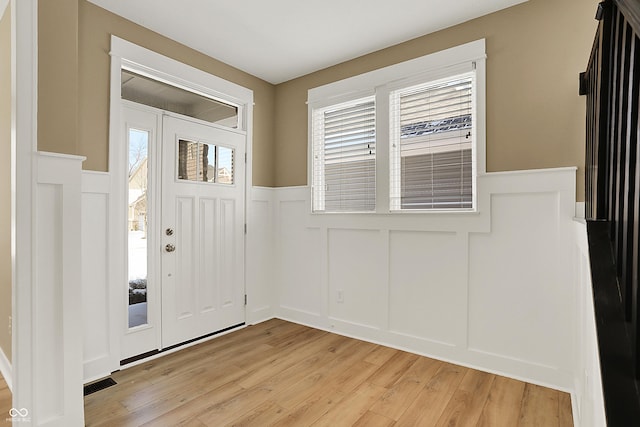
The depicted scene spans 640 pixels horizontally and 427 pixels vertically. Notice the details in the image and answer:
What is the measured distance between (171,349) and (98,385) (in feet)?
2.10

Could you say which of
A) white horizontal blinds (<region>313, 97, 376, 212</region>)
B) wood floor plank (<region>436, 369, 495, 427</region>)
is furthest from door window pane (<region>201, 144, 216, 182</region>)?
wood floor plank (<region>436, 369, 495, 427</region>)

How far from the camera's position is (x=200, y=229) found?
3.14 meters

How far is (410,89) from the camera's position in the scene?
→ 9.58ft

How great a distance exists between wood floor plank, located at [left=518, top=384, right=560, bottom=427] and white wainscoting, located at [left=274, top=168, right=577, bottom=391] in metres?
0.11

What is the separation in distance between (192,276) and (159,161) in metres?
1.06

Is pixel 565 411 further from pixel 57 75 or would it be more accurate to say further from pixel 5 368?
pixel 5 368

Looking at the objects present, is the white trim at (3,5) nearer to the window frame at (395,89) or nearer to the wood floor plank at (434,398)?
the window frame at (395,89)

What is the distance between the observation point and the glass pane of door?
268cm

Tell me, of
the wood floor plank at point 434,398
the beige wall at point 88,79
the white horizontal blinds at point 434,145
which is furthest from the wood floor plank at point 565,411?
the beige wall at point 88,79

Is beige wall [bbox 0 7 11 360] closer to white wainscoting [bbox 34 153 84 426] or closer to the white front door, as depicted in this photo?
white wainscoting [bbox 34 153 84 426]

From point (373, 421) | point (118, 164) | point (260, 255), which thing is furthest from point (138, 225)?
point (373, 421)

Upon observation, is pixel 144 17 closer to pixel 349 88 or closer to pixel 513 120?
pixel 349 88

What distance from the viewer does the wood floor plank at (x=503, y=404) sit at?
1.93m

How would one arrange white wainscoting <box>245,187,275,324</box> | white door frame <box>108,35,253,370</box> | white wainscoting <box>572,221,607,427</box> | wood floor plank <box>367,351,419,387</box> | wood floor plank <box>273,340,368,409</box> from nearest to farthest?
white wainscoting <box>572,221,607,427</box> → wood floor plank <box>273,340,368,409</box> → wood floor plank <box>367,351,419,387</box> → white door frame <box>108,35,253,370</box> → white wainscoting <box>245,187,275,324</box>
